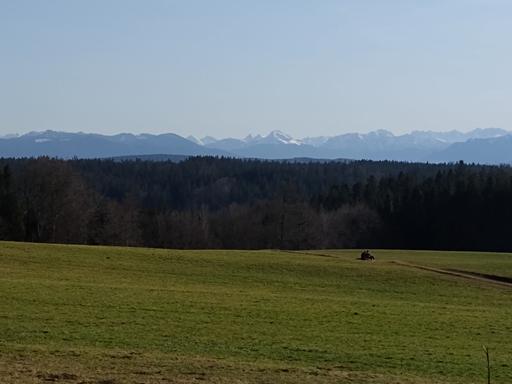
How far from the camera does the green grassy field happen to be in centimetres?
1647

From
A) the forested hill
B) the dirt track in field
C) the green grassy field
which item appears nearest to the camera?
the green grassy field

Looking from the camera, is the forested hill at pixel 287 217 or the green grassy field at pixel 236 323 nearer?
the green grassy field at pixel 236 323

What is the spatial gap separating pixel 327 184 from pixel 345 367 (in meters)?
173

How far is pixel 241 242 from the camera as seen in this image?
117 metres

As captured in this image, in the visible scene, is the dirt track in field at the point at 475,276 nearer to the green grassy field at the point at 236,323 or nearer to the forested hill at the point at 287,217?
the green grassy field at the point at 236,323

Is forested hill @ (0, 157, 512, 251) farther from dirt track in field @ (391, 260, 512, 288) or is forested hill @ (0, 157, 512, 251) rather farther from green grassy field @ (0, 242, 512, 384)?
dirt track in field @ (391, 260, 512, 288)

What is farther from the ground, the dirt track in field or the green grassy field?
the green grassy field

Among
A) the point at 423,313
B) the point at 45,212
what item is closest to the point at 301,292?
the point at 423,313

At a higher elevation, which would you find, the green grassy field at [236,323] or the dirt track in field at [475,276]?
the green grassy field at [236,323]

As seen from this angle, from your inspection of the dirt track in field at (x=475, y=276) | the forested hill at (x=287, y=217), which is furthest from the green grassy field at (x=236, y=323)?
the forested hill at (x=287, y=217)

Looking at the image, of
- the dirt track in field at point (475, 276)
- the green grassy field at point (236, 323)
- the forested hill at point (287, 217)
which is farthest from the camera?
the forested hill at point (287, 217)

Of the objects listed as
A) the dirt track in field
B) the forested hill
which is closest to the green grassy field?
the dirt track in field

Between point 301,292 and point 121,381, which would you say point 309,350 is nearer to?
point 121,381

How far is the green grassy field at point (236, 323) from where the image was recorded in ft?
54.0
